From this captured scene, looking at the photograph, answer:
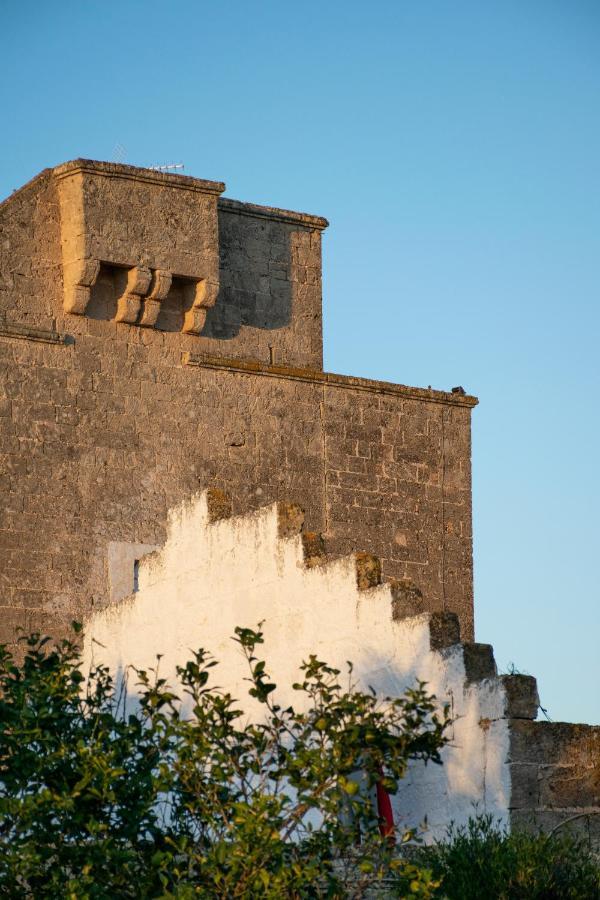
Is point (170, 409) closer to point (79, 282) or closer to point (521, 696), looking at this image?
point (79, 282)

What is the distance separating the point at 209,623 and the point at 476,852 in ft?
15.0

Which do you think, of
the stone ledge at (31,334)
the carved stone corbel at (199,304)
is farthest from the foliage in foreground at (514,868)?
the carved stone corbel at (199,304)

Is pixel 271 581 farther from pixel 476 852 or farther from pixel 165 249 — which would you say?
pixel 165 249

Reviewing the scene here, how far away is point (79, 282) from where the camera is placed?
19.6 metres

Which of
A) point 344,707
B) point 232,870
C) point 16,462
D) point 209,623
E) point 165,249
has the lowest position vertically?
point 232,870

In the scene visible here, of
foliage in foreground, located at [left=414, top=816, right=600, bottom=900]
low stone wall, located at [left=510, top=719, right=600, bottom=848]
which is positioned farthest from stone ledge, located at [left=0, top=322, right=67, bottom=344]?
foliage in foreground, located at [left=414, top=816, right=600, bottom=900]

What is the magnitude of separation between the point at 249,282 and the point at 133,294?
1.87m

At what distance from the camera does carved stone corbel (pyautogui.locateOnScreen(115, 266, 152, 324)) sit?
1984 cm

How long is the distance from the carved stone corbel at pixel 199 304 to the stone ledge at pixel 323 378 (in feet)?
0.94

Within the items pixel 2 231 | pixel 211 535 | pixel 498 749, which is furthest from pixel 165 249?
pixel 498 749

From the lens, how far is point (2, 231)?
1961 cm

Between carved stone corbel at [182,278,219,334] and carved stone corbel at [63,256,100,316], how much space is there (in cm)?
120

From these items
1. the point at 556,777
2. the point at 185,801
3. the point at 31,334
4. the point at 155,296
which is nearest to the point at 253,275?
the point at 155,296

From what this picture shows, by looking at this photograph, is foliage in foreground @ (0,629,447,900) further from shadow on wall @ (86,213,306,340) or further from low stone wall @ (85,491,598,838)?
shadow on wall @ (86,213,306,340)
